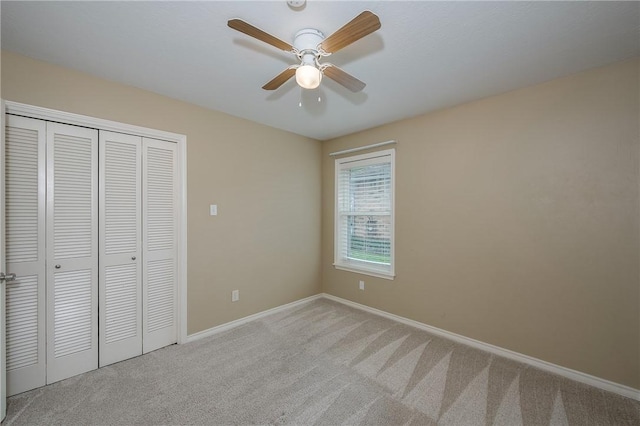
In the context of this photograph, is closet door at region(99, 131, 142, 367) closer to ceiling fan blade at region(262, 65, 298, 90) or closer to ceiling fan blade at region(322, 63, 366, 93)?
ceiling fan blade at region(262, 65, 298, 90)

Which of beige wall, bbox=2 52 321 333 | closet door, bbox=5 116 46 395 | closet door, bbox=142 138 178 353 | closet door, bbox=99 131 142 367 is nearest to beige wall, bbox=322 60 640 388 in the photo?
beige wall, bbox=2 52 321 333

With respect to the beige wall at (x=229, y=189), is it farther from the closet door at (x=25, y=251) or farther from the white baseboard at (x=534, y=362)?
the white baseboard at (x=534, y=362)

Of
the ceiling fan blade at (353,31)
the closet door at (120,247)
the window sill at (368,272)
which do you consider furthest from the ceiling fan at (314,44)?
the window sill at (368,272)

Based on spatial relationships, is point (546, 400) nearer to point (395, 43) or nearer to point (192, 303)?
point (395, 43)

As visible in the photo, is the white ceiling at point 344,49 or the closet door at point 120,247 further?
the closet door at point 120,247

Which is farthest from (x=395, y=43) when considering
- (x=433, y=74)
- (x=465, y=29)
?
(x=433, y=74)

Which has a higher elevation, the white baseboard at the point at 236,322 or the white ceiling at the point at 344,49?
the white ceiling at the point at 344,49

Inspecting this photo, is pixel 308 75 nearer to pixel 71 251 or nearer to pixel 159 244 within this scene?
pixel 159 244

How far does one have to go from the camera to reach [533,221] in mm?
2318

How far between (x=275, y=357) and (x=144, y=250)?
62.8 inches

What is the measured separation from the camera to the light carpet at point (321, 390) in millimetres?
1742

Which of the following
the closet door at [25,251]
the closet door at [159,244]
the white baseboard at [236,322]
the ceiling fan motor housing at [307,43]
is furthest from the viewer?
the white baseboard at [236,322]

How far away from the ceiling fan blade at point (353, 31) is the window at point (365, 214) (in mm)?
2005

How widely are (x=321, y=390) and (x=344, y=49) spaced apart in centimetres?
250
